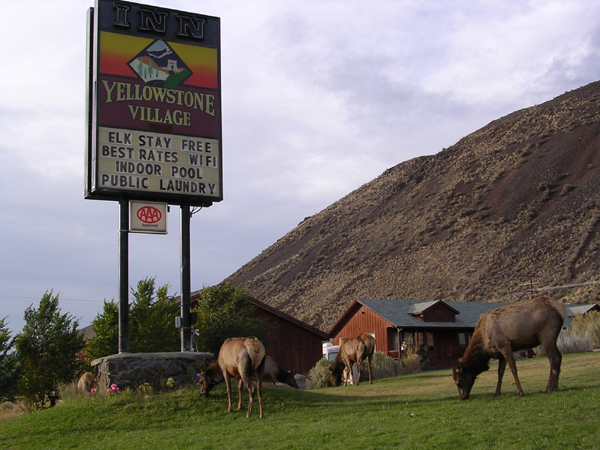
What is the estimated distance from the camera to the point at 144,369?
17.5 metres

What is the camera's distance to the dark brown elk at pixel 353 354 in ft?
84.7

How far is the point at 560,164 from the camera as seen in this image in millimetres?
96375

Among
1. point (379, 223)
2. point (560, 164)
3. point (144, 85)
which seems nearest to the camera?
point (144, 85)

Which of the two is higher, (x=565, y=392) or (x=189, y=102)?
(x=189, y=102)

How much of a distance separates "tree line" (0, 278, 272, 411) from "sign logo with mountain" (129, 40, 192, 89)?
33.8 feet

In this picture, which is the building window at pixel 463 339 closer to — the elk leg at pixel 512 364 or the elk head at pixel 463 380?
the elk head at pixel 463 380

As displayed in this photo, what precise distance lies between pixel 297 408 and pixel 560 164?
91750 mm

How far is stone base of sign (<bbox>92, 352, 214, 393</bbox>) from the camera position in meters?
17.2

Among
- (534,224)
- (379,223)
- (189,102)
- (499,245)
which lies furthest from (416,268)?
(189,102)

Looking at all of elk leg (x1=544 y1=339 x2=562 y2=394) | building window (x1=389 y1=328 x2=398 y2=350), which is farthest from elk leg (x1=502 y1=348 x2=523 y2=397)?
building window (x1=389 y1=328 x2=398 y2=350)

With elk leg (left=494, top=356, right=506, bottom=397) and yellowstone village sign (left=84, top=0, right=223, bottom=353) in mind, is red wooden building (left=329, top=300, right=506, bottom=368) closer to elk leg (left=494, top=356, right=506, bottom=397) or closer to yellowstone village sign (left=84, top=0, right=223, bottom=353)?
yellowstone village sign (left=84, top=0, right=223, bottom=353)

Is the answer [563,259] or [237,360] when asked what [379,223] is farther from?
[237,360]

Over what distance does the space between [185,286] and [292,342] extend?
19.8m

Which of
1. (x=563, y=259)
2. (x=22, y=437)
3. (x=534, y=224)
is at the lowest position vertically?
(x=22, y=437)
